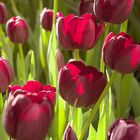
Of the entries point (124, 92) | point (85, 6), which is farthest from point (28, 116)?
point (124, 92)

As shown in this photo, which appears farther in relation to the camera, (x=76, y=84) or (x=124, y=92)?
(x=124, y=92)

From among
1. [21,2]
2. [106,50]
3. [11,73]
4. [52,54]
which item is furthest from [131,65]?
[21,2]

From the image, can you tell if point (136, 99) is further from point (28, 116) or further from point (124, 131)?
point (28, 116)

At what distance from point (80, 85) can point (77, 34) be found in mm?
137

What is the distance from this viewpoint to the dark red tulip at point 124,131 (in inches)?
20.1

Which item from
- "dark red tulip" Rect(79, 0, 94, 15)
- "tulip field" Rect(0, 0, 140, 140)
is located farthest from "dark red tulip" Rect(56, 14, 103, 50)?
"dark red tulip" Rect(79, 0, 94, 15)

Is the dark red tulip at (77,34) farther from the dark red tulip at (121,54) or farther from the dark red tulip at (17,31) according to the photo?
the dark red tulip at (17,31)

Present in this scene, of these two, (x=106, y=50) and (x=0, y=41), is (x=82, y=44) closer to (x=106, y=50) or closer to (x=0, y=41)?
(x=106, y=50)

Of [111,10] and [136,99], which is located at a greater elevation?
[111,10]

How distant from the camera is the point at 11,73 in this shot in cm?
66

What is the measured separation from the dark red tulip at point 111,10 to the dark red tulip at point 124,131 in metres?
0.20

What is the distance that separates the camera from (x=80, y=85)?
1.86 ft

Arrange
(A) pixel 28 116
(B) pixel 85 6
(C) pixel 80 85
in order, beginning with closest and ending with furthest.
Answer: (A) pixel 28 116, (C) pixel 80 85, (B) pixel 85 6

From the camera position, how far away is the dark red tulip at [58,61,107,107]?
0.57 metres
